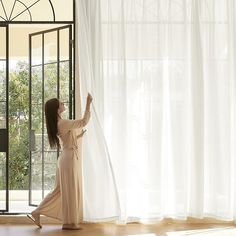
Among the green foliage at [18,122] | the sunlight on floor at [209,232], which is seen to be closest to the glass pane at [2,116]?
the sunlight on floor at [209,232]

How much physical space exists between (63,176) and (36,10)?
6.77 feet

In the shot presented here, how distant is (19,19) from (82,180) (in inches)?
81.9

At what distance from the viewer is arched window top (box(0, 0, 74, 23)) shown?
270 inches

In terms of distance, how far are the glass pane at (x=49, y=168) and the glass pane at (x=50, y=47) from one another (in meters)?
1.12

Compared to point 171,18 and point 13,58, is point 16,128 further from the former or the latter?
point 171,18

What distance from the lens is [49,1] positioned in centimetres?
686

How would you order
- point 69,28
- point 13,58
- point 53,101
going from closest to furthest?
point 53,101 → point 69,28 → point 13,58

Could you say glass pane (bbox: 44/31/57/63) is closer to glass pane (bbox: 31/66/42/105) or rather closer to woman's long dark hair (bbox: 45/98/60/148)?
glass pane (bbox: 31/66/42/105)

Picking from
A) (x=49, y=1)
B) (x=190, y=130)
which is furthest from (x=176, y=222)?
(x=49, y=1)

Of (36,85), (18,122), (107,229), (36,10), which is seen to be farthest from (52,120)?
(18,122)

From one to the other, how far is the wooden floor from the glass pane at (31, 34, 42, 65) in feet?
6.40

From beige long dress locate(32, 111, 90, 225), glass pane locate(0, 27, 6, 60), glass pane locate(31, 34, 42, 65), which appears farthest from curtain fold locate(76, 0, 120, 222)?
glass pane locate(0, 27, 6, 60)

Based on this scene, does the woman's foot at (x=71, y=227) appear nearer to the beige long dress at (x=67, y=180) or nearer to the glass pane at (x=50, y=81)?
the beige long dress at (x=67, y=180)

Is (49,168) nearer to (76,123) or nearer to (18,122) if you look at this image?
(76,123)
